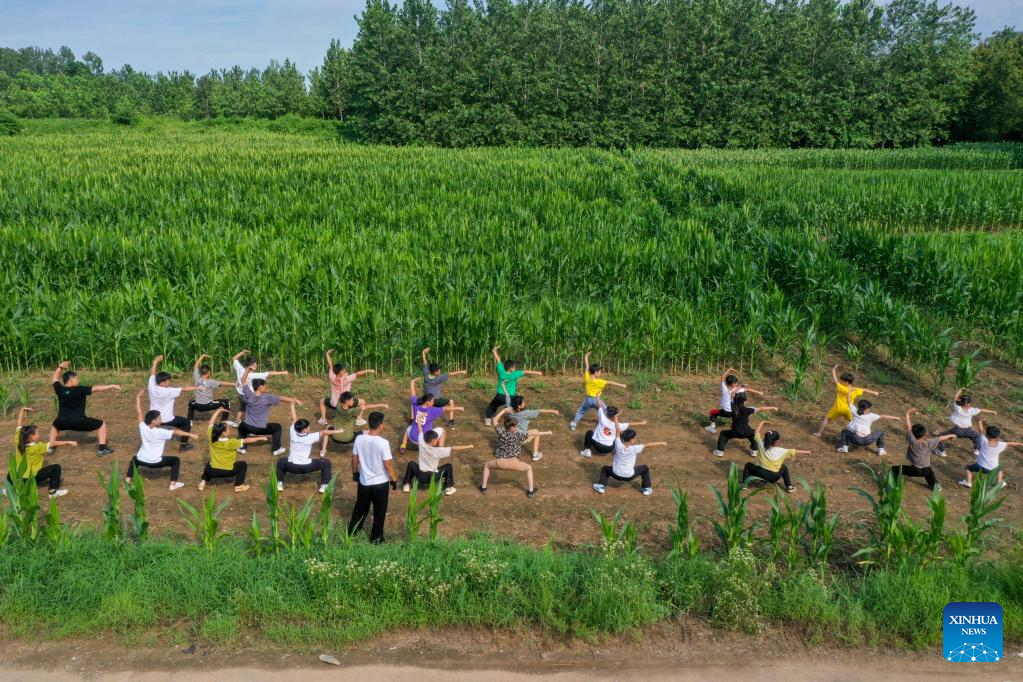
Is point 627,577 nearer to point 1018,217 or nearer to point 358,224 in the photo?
point 358,224

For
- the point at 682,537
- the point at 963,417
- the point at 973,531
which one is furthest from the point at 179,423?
the point at 963,417

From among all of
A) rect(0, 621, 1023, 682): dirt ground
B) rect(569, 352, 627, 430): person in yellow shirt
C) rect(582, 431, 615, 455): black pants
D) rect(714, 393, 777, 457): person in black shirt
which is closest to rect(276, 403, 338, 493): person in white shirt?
rect(0, 621, 1023, 682): dirt ground

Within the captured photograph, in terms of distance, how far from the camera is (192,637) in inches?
241

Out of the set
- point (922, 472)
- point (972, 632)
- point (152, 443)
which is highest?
point (152, 443)

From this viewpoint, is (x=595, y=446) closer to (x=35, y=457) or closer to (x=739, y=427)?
(x=739, y=427)

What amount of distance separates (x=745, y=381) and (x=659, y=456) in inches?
135

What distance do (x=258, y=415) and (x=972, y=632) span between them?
8217 mm

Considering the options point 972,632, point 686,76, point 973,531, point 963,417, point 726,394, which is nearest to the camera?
point 972,632

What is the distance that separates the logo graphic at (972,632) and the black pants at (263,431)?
783 centimetres

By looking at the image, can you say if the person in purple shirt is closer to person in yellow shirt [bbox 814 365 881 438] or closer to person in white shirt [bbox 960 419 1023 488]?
person in yellow shirt [bbox 814 365 881 438]

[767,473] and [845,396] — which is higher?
[845,396]

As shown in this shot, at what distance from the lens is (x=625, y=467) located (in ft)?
28.5

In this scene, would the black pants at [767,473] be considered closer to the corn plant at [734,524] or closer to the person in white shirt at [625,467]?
the person in white shirt at [625,467]

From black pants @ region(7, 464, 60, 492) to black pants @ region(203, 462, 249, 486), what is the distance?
1.63m
